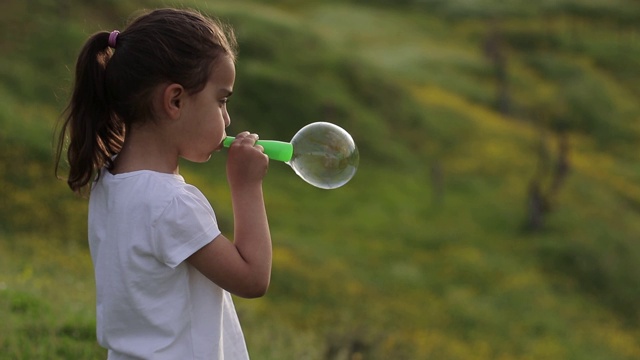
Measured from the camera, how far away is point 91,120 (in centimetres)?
347

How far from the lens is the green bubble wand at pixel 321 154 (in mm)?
3734

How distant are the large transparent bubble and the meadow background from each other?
2.93 metres

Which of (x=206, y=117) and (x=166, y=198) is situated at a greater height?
(x=206, y=117)

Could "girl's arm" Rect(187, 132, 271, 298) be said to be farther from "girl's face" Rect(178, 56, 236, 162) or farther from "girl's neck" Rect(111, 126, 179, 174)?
"girl's neck" Rect(111, 126, 179, 174)

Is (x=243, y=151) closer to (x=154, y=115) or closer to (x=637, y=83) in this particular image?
(x=154, y=115)

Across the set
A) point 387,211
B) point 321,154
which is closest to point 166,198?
point 321,154

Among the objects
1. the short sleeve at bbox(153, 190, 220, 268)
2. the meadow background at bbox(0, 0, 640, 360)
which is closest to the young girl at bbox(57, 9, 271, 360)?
the short sleeve at bbox(153, 190, 220, 268)

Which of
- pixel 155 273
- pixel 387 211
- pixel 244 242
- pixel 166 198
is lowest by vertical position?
pixel 387 211

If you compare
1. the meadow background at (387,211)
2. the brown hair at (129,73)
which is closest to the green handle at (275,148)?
the brown hair at (129,73)

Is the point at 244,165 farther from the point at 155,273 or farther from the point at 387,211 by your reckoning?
the point at 387,211

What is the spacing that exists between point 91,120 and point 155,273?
0.66 meters

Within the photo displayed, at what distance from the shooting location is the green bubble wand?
373 cm

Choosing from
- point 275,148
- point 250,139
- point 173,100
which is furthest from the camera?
point 275,148

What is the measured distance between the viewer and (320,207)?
23969 mm
